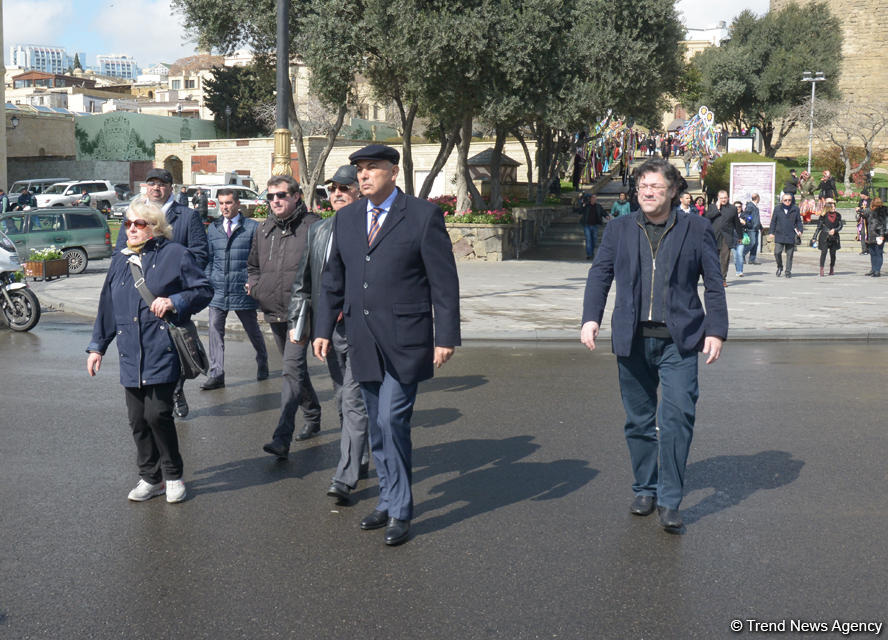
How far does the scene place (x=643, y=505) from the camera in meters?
4.94

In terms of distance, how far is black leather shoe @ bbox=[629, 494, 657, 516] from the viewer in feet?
16.2

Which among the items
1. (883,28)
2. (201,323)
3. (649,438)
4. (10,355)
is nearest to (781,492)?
(649,438)

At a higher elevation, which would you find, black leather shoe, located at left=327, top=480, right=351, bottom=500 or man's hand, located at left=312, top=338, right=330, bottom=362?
man's hand, located at left=312, top=338, right=330, bottom=362

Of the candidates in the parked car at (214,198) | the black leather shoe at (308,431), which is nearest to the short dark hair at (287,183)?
the black leather shoe at (308,431)

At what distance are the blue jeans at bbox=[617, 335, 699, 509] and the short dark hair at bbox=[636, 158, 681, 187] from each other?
2.65 ft

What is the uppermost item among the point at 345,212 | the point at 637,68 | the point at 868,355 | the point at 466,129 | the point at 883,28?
the point at 883,28

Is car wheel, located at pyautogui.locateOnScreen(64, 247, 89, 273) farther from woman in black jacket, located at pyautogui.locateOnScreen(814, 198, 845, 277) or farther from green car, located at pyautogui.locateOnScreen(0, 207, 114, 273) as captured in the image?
woman in black jacket, located at pyautogui.locateOnScreen(814, 198, 845, 277)

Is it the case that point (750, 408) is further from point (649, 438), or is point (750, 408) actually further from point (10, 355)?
point (10, 355)

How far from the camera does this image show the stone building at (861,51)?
6288 cm

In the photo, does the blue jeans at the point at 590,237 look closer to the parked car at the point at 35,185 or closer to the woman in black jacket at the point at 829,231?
the woman in black jacket at the point at 829,231

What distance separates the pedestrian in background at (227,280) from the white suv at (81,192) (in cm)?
3705

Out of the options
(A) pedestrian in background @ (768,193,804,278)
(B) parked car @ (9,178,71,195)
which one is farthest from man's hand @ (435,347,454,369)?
(B) parked car @ (9,178,71,195)

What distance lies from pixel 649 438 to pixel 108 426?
4.00m

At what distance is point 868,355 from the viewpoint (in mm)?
10680
